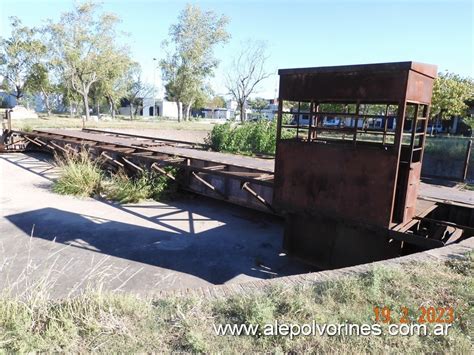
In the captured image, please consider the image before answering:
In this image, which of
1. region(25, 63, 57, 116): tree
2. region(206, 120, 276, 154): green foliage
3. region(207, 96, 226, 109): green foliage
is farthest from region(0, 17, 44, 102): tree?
region(207, 96, 226, 109): green foliage

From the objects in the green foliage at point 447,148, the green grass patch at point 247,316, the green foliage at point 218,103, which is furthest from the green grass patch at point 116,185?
the green foliage at point 218,103

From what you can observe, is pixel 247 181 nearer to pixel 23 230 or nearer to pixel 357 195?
pixel 357 195

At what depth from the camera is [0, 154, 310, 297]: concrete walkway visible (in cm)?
530

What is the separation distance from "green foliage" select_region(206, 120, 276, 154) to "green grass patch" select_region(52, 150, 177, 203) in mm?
5116

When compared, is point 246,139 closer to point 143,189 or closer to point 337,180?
point 143,189

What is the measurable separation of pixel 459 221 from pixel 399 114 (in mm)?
2681

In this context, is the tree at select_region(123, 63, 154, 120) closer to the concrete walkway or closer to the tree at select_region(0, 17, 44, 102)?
the tree at select_region(0, 17, 44, 102)

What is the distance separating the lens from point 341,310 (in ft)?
9.06

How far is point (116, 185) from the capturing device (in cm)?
1010

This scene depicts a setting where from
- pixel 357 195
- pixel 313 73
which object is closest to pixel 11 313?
pixel 357 195

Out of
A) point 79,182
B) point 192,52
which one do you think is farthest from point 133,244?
point 192,52

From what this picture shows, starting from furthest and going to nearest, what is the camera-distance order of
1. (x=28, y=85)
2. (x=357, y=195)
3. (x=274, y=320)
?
(x=28, y=85) → (x=357, y=195) → (x=274, y=320)

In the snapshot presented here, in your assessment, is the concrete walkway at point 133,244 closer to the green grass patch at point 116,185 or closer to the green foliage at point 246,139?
the green grass patch at point 116,185

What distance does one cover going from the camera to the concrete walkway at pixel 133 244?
5.30m
